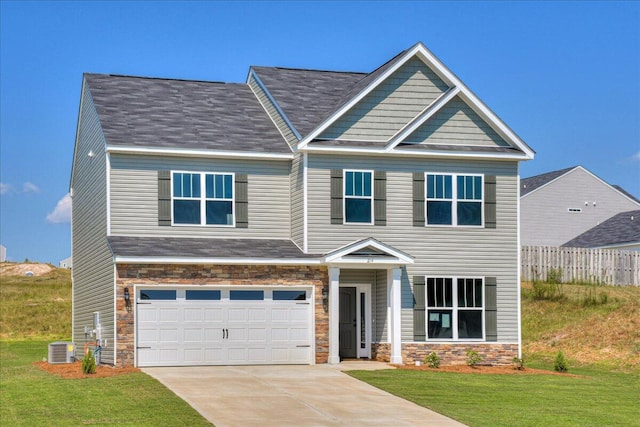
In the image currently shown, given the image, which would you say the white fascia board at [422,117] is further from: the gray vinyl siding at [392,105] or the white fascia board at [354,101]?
the white fascia board at [354,101]

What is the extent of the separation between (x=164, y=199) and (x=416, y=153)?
7.39m

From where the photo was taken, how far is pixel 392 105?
2995cm

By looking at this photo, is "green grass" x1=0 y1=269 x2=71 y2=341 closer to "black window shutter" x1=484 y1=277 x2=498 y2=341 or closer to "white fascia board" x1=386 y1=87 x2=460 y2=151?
"white fascia board" x1=386 y1=87 x2=460 y2=151

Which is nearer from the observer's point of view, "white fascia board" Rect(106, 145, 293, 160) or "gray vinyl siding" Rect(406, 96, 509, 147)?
"white fascia board" Rect(106, 145, 293, 160)

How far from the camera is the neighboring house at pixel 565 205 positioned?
57.8 meters

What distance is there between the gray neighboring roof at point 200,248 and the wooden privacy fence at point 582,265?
54.1ft

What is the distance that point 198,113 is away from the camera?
104ft

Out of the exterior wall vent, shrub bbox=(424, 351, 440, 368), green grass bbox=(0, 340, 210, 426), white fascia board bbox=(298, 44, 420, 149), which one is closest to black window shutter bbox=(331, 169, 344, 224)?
white fascia board bbox=(298, 44, 420, 149)

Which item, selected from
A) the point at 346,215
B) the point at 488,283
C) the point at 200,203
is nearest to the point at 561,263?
the point at 488,283

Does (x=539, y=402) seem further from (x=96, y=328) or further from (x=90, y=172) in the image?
(x=90, y=172)

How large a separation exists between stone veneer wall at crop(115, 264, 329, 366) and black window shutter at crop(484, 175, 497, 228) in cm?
A: 534

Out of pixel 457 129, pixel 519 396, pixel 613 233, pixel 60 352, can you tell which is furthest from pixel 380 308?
pixel 613 233

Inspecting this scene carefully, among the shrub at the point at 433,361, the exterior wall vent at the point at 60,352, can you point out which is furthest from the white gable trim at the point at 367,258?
the exterior wall vent at the point at 60,352

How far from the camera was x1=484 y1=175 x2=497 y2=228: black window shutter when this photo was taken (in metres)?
30.1
